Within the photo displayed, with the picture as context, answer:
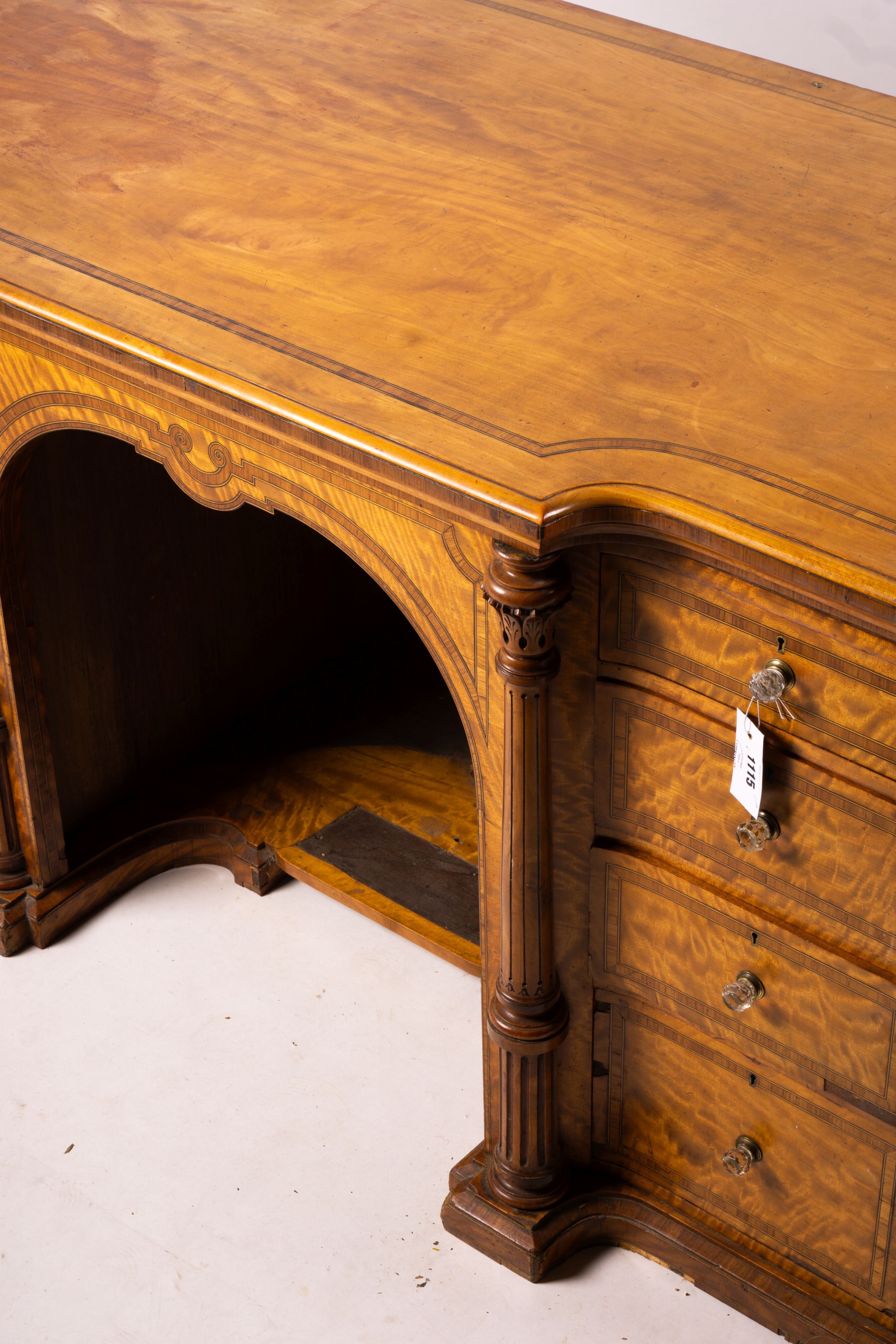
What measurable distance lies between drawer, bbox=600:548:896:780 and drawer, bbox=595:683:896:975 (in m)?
0.03

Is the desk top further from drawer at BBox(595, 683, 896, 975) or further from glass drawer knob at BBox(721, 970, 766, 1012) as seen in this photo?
glass drawer knob at BBox(721, 970, 766, 1012)

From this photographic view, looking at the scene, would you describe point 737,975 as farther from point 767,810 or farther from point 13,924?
point 13,924

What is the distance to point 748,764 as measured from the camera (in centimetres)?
153

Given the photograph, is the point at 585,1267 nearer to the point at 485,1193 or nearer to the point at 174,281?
the point at 485,1193

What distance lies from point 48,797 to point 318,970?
0.50 metres

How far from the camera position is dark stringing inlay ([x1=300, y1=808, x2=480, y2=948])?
7.85 feet

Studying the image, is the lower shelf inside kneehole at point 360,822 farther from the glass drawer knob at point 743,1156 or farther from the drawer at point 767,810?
the drawer at point 767,810

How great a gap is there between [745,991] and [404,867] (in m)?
0.89

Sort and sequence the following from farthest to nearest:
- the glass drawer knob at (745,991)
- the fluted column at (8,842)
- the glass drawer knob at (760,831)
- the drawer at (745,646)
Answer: the fluted column at (8,842) → the glass drawer knob at (745,991) → the glass drawer knob at (760,831) → the drawer at (745,646)

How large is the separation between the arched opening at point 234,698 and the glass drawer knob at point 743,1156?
59cm

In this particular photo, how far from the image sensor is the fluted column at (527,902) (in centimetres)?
154

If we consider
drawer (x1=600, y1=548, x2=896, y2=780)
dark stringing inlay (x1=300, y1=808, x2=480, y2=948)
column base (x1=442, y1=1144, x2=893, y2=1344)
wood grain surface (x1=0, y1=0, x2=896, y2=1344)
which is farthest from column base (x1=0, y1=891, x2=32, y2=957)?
drawer (x1=600, y1=548, x2=896, y2=780)

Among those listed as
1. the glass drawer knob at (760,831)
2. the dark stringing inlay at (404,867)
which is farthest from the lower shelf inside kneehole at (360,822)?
the glass drawer knob at (760,831)

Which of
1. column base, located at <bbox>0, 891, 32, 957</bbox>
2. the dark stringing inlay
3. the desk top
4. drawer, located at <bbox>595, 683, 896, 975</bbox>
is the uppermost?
the desk top
